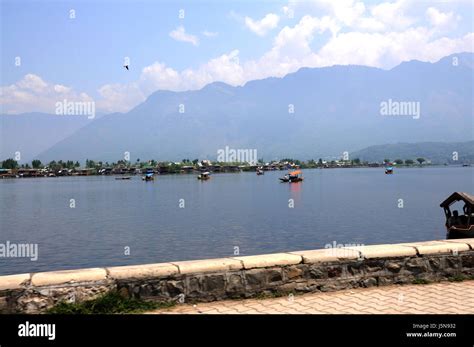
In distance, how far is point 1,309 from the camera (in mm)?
6059

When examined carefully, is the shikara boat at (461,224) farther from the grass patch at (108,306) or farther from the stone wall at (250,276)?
the grass patch at (108,306)

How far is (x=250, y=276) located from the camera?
7.27 metres

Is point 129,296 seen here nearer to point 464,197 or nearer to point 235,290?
point 235,290

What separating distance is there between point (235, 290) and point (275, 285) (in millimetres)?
665

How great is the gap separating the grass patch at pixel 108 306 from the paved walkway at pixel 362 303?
8.7 inches

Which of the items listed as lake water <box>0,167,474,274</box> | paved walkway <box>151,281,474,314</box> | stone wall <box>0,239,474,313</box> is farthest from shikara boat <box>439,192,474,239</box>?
paved walkway <box>151,281,474,314</box>

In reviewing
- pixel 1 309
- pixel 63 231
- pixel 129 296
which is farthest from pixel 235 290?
pixel 63 231

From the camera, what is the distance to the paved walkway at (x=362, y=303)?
6.59 meters
